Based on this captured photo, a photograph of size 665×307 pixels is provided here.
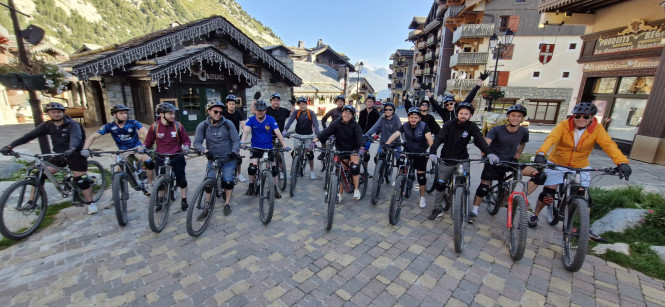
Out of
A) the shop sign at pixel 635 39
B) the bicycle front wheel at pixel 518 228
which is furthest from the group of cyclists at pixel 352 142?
the shop sign at pixel 635 39

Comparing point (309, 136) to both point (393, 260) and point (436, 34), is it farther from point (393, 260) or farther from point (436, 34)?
point (436, 34)

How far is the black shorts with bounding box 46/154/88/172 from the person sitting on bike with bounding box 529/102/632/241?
7.33m

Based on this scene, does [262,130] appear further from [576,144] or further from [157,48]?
[157,48]

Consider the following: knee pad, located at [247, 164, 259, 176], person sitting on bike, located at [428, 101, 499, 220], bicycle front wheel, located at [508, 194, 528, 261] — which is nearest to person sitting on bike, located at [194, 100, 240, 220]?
knee pad, located at [247, 164, 259, 176]

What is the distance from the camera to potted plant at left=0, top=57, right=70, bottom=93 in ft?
18.9

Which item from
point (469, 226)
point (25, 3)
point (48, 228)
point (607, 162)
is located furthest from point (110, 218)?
point (25, 3)

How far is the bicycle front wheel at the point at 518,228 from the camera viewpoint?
3662mm

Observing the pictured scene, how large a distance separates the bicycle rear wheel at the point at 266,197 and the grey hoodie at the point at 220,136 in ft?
2.31

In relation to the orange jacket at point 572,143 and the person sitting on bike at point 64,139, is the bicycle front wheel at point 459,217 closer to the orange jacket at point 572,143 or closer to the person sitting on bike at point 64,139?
the orange jacket at point 572,143

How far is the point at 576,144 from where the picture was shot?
4.27 metres

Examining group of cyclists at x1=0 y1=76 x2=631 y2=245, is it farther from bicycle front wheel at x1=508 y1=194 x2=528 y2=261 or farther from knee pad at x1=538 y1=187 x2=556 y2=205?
bicycle front wheel at x1=508 y1=194 x2=528 y2=261

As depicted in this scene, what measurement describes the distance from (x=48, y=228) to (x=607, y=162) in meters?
14.2

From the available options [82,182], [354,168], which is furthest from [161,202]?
[354,168]

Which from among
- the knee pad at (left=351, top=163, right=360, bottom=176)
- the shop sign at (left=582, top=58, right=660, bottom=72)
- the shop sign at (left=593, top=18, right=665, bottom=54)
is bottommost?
the knee pad at (left=351, top=163, right=360, bottom=176)
